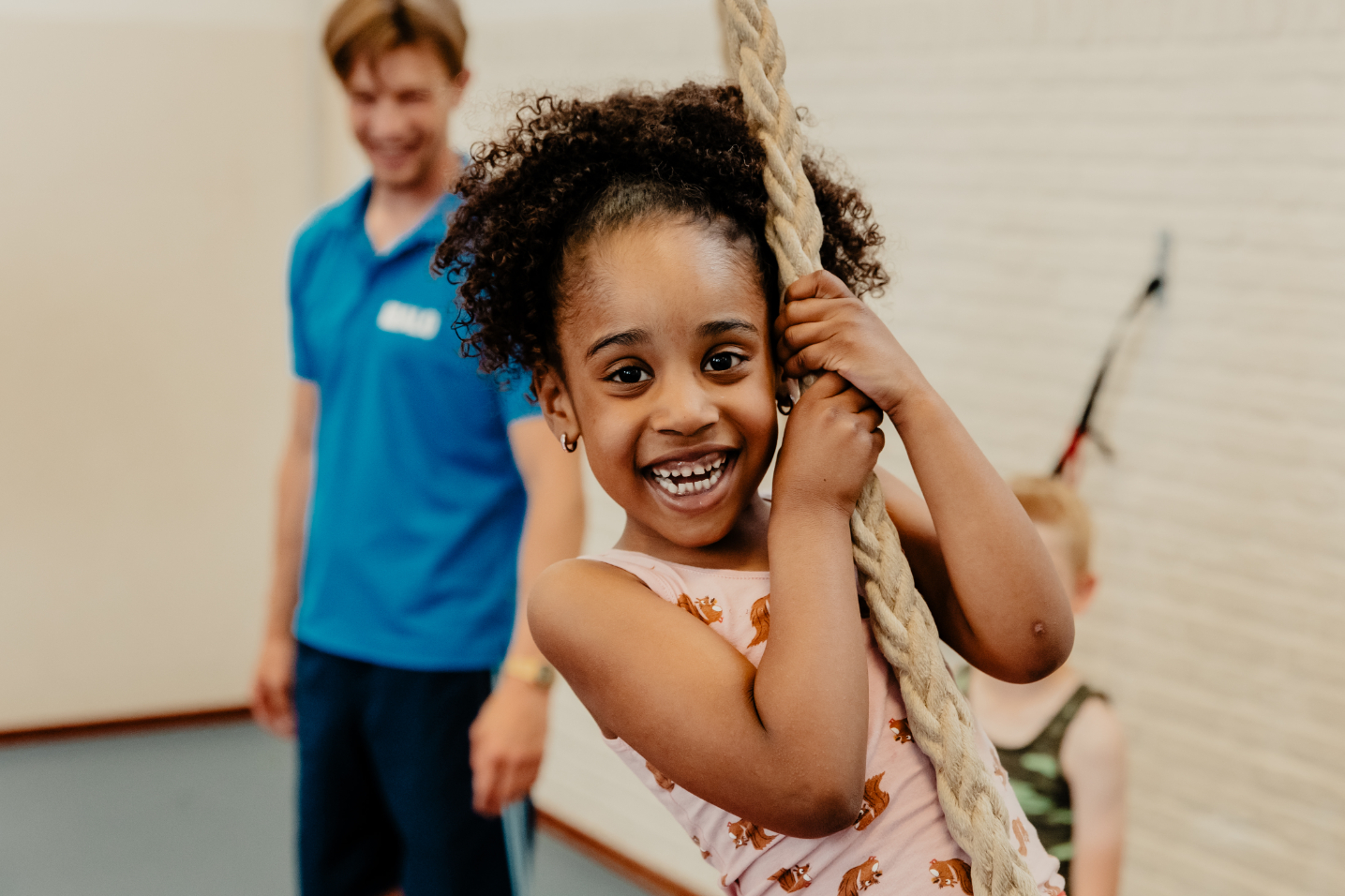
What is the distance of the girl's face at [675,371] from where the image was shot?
796 mm

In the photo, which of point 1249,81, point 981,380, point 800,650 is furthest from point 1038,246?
point 800,650

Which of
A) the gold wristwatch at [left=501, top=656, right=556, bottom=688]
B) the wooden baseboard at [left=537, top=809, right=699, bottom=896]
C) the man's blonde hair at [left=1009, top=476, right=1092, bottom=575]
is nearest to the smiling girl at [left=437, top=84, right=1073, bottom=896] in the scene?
the gold wristwatch at [left=501, top=656, right=556, bottom=688]

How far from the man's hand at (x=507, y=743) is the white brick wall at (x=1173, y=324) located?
33.7 inches

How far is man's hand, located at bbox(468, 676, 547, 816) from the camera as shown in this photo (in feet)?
5.01

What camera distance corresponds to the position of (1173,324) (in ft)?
6.58

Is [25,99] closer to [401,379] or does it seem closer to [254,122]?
[254,122]

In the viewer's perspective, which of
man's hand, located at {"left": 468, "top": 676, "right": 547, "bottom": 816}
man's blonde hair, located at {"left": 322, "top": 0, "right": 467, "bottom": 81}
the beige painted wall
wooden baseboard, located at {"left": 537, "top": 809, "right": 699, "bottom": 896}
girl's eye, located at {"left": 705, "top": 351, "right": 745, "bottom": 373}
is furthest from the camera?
the beige painted wall

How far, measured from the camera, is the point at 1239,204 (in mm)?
1903

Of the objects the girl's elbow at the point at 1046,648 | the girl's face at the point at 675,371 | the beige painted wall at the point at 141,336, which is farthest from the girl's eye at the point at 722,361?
the beige painted wall at the point at 141,336

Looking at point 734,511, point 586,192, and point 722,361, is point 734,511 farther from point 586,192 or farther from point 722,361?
point 586,192

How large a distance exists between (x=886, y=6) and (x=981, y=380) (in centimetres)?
77

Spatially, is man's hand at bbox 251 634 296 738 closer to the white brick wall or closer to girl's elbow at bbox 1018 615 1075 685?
the white brick wall

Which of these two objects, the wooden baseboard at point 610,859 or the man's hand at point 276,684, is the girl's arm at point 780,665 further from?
the wooden baseboard at point 610,859

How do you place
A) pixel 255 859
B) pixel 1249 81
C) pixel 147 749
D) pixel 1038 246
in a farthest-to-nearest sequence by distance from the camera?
pixel 147 749, pixel 255 859, pixel 1038 246, pixel 1249 81
